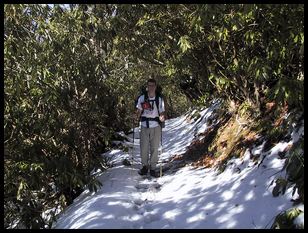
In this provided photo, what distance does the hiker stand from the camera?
404 inches

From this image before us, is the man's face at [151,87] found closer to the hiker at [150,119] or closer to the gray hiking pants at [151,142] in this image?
the hiker at [150,119]

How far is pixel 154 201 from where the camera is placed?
822 centimetres

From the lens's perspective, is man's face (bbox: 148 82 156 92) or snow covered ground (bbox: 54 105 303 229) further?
man's face (bbox: 148 82 156 92)

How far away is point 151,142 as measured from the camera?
10.5 m

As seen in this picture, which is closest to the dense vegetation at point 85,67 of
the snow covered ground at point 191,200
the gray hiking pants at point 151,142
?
the snow covered ground at point 191,200

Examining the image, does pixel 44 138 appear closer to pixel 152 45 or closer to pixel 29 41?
pixel 29 41

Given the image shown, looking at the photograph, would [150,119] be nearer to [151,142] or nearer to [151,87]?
[151,142]

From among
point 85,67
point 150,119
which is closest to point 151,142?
point 150,119

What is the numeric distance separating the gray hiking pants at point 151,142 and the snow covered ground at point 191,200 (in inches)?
24.7

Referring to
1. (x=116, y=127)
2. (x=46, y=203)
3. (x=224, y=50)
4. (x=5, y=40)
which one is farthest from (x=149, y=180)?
(x=116, y=127)

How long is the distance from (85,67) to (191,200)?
455 cm

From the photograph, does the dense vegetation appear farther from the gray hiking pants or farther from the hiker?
the gray hiking pants

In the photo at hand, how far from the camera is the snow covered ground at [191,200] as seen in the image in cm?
651

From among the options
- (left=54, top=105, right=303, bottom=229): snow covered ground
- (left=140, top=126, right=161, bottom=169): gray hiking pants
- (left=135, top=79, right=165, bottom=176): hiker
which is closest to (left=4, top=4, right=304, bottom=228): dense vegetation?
(left=54, top=105, right=303, bottom=229): snow covered ground
